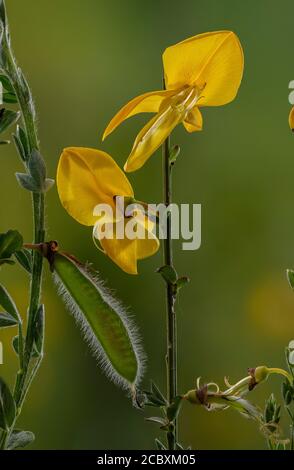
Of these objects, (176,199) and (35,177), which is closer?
(35,177)

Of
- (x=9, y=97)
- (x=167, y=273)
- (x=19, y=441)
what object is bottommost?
(x=19, y=441)

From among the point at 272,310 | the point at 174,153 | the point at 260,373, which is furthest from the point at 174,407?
the point at 272,310

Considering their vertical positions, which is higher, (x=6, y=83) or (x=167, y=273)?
(x=6, y=83)

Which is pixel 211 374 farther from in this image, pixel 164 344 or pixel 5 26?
pixel 5 26

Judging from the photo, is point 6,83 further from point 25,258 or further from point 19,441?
point 19,441

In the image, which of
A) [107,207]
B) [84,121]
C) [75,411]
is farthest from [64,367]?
[107,207]
